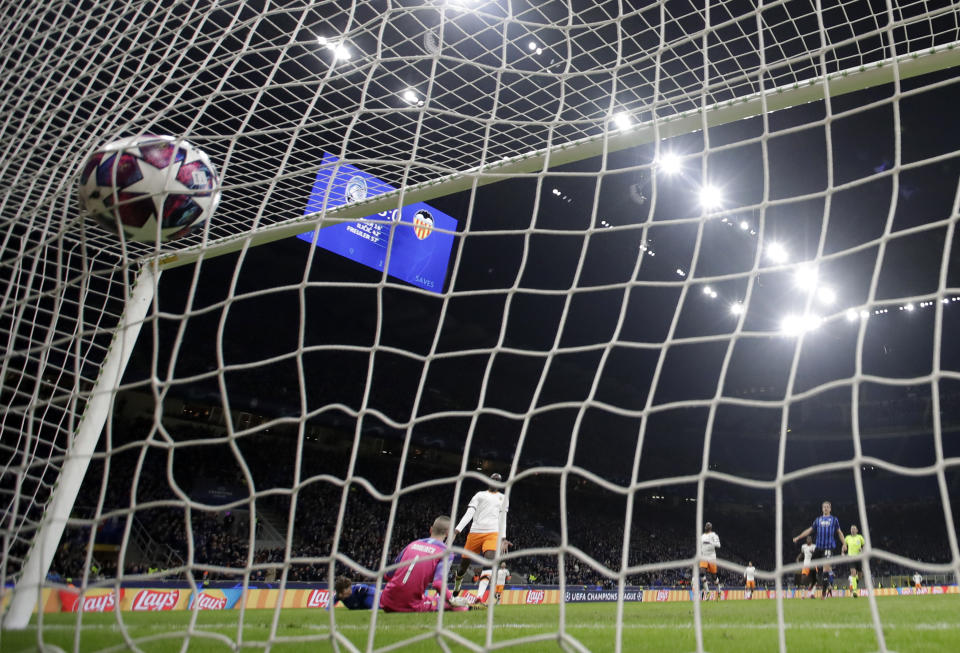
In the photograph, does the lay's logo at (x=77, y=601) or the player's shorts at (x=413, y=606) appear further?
the player's shorts at (x=413, y=606)

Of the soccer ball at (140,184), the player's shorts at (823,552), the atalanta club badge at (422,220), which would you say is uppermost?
the atalanta club badge at (422,220)

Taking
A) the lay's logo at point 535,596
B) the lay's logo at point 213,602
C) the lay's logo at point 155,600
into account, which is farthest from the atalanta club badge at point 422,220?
the lay's logo at point 535,596

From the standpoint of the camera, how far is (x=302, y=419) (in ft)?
6.96

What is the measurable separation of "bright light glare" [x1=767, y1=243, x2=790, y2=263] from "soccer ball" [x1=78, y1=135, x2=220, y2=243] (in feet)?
41.3

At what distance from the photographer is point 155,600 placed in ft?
23.7

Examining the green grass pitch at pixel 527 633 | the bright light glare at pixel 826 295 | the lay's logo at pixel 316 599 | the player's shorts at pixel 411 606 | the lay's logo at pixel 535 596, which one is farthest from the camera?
the bright light glare at pixel 826 295

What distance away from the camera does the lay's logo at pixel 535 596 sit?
11312 mm

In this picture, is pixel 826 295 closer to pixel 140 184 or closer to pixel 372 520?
pixel 372 520

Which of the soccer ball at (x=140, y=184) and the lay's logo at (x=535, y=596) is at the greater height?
the soccer ball at (x=140, y=184)

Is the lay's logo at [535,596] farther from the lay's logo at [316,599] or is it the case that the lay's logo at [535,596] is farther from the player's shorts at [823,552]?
the player's shorts at [823,552]

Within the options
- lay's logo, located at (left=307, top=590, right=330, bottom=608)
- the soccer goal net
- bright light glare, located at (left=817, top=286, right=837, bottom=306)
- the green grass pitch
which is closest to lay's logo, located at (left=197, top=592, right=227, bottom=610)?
the soccer goal net

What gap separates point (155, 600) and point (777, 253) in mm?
12411

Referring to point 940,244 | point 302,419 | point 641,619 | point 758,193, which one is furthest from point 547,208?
point 302,419

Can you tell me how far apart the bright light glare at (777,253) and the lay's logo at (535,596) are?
7843 millimetres
